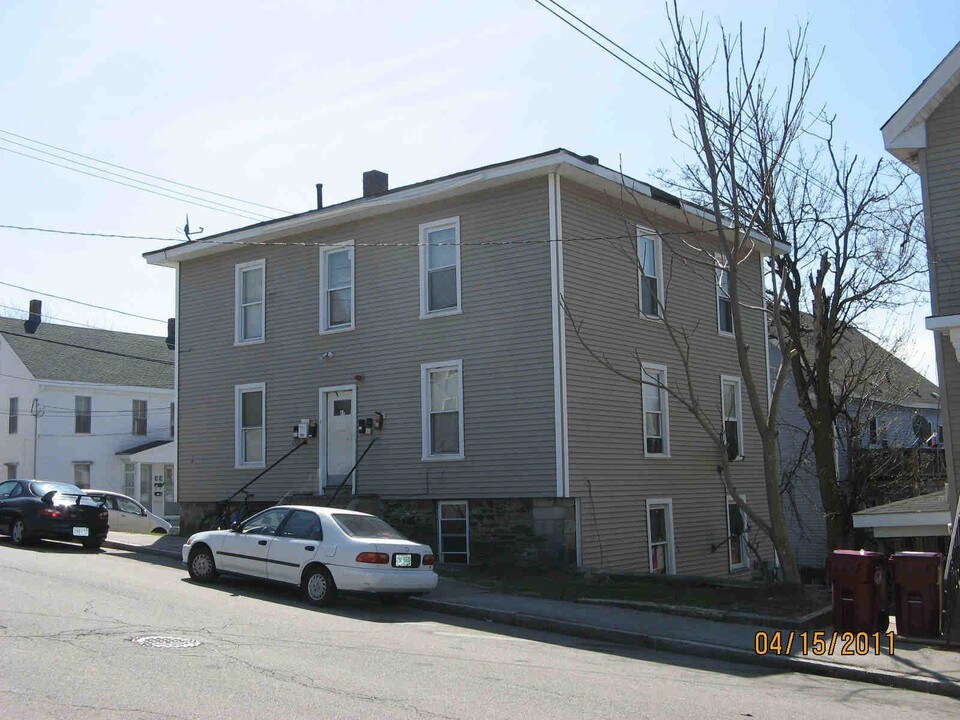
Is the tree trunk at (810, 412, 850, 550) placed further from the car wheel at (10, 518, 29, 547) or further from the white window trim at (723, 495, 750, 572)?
the car wheel at (10, 518, 29, 547)

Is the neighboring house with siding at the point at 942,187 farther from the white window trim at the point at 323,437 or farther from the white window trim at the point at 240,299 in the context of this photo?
the white window trim at the point at 240,299

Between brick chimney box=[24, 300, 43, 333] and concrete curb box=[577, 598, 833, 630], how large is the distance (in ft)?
119

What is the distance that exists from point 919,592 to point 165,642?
28.6 feet

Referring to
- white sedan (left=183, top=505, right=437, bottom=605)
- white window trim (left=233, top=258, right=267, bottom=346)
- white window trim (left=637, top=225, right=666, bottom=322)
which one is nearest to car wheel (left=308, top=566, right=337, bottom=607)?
white sedan (left=183, top=505, right=437, bottom=605)

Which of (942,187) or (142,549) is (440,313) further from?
(942,187)

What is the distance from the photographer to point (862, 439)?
3281cm

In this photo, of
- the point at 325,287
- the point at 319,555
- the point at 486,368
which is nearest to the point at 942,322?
the point at 486,368

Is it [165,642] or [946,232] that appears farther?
[946,232]

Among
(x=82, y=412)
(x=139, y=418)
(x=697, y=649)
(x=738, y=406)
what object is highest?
(x=82, y=412)

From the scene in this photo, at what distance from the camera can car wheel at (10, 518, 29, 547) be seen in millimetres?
19547

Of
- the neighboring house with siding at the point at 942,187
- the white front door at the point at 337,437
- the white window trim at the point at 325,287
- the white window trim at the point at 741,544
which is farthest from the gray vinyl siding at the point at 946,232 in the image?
the white front door at the point at 337,437

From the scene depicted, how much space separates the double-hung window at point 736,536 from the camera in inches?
882

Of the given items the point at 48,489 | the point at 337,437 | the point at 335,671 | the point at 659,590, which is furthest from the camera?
the point at 337,437

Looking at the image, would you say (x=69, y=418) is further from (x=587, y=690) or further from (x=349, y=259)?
(x=587, y=690)
